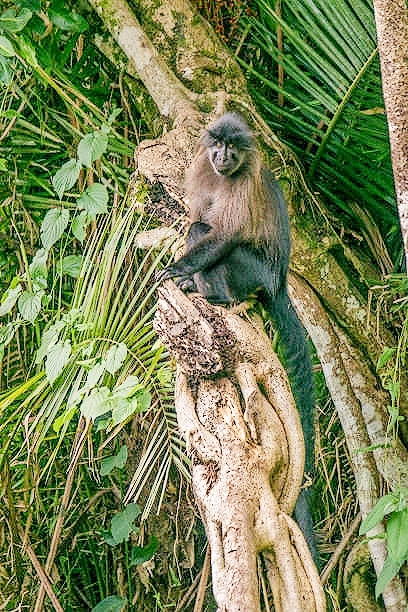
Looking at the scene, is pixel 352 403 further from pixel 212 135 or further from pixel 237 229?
pixel 212 135

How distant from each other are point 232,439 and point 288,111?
2.46m

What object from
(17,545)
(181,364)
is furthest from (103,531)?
(181,364)

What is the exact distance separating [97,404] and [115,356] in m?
0.17

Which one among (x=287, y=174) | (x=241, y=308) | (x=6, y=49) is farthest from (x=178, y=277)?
(x=6, y=49)

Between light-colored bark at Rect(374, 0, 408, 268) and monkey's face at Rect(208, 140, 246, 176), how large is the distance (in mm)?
1115

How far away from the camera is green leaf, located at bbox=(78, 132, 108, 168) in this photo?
3.26 metres

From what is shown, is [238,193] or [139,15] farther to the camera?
[139,15]

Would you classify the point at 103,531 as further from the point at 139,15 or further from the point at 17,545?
the point at 139,15

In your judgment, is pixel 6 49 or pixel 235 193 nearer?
pixel 6 49

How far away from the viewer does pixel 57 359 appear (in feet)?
9.87

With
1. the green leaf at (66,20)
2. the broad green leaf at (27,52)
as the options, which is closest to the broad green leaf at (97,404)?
the broad green leaf at (27,52)

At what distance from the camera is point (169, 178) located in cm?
328

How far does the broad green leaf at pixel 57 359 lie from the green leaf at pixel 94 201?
22.2 inches

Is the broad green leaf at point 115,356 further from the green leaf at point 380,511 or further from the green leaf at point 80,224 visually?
the green leaf at point 380,511
